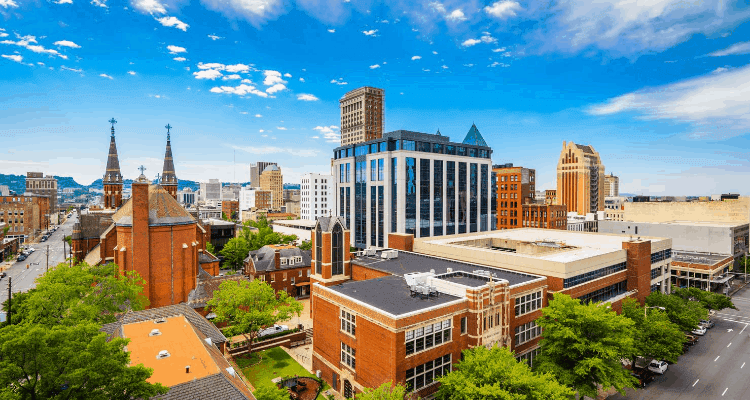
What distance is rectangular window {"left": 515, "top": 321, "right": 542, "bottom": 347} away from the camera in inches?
1537

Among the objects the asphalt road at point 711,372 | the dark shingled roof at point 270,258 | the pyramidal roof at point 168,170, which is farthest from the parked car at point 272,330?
the pyramidal roof at point 168,170

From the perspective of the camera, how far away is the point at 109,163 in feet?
268

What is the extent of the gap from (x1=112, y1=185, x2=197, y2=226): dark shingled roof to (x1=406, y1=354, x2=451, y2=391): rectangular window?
131 feet

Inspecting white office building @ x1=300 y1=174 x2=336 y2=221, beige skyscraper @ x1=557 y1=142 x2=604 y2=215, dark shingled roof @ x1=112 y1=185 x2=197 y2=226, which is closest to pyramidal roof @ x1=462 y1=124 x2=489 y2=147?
beige skyscraper @ x1=557 y1=142 x2=604 y2=215

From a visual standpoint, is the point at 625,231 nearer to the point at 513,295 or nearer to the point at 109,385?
the point at 513,295

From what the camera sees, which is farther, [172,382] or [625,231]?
[625,231]

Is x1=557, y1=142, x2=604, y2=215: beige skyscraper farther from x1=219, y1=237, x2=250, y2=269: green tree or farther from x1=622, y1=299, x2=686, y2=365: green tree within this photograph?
x1=219, y1=237, x2=250, y2=269: green tree

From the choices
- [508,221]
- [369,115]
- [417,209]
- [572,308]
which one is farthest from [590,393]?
[369,115]

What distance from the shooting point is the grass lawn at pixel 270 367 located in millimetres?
39216

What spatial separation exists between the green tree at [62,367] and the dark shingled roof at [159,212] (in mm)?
35980

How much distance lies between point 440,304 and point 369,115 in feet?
503

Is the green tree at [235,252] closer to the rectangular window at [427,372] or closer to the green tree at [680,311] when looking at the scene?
the rectangular window at [427,372]

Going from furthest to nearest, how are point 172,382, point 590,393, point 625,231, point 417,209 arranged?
point 625,231, point 417,209, point 590,393, point 172,382

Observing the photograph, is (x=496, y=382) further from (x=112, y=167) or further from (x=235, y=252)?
(x=112, y=167)
